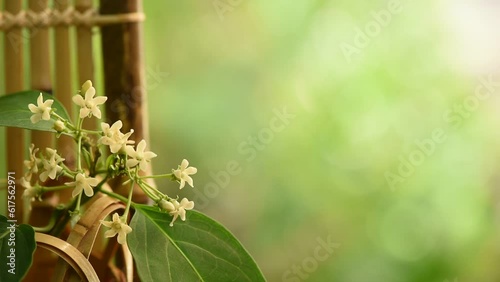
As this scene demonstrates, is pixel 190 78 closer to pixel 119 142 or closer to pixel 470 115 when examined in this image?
pixel 470 115

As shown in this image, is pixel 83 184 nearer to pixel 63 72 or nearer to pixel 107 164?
pixel 107 164

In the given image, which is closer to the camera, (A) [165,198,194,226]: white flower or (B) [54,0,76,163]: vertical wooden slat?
(A) [165,198,194,226]: white flower

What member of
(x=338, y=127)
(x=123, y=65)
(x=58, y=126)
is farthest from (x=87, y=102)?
(x=338, y=127)

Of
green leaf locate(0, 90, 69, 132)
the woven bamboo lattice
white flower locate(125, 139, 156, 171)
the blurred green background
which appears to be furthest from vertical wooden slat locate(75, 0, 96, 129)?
the blurred green background

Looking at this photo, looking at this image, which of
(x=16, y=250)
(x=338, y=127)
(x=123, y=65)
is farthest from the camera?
(x=338, y=127)

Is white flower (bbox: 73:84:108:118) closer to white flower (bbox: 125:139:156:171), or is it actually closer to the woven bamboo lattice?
white flower (bbox: 125:139:156:171)

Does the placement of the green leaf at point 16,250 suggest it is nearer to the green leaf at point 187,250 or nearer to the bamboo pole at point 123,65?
the green leaf at point 187,250

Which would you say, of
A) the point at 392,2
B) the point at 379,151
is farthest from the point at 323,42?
the point at 379,151

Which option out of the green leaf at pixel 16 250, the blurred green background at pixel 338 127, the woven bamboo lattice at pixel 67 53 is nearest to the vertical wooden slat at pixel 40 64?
the woven bamboo lattice at pixel 67 53
